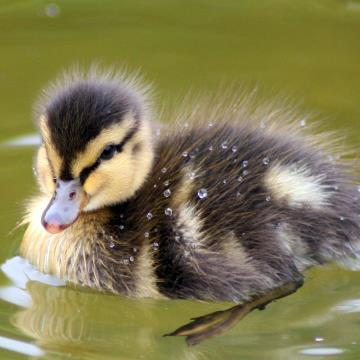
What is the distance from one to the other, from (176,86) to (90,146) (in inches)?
50.3

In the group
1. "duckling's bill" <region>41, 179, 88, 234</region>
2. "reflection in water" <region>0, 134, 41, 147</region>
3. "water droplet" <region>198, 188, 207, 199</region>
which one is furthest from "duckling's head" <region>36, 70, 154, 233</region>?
"reflection in water" <region>0, 134, 41, 147</region>

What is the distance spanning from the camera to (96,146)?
2822mm

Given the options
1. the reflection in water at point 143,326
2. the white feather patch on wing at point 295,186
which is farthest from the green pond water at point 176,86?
the white feather patch on wing at point 295,186

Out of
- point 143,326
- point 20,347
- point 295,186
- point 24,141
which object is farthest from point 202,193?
point 24,141

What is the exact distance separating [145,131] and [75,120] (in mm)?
239

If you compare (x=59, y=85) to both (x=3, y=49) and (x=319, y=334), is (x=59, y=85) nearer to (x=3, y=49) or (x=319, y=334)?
(x=319, y=334)

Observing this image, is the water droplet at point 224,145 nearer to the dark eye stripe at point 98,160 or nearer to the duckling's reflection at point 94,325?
the dark eye stripe at point 98,160

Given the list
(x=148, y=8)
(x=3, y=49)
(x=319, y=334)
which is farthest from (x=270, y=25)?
(x=319, y=334)

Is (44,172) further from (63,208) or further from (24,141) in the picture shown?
(24,141)

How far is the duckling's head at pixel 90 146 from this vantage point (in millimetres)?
2809

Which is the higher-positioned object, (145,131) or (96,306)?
(145,131)

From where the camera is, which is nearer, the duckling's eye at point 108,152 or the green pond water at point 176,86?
the green pond water at point 176,86

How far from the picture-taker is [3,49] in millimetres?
4332

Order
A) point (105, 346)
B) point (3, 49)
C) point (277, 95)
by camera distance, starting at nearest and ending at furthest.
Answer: point (105, 346) < point (277, 95) < point (3, 49)
